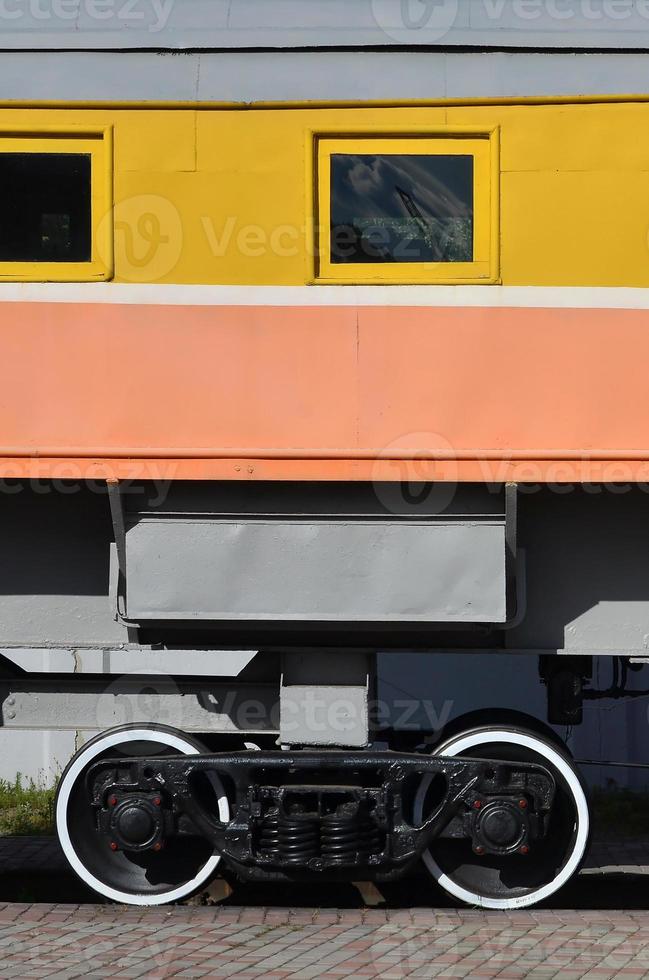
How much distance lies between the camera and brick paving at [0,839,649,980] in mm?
4754

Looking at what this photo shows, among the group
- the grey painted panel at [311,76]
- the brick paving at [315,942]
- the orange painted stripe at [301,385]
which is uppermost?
the grey painted panel at [311,76]

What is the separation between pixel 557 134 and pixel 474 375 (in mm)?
1150

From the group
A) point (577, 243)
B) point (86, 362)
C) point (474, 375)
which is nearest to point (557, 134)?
point (577, 243)

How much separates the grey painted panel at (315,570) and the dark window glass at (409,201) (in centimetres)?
125

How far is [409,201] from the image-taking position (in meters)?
5.38

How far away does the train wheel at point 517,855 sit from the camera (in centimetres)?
578
